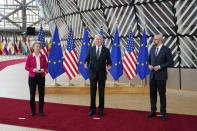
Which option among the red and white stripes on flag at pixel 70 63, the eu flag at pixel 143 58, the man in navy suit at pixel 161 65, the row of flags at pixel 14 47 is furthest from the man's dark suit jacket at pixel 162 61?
the row of flags at pixel 14 47

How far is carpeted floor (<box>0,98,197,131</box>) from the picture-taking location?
→ 454cm

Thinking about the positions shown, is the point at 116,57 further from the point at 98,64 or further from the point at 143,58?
the point at 98,64

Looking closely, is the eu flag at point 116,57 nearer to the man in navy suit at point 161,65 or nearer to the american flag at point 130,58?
the american flag at point 130,58

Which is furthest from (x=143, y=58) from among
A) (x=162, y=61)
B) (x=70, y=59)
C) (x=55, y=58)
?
(x=162, y=61)

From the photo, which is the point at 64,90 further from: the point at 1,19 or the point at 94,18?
the point at 1,19

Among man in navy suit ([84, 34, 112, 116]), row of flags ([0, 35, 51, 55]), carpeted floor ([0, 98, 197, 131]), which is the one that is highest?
row of flags ([0, 35, 51, 55])

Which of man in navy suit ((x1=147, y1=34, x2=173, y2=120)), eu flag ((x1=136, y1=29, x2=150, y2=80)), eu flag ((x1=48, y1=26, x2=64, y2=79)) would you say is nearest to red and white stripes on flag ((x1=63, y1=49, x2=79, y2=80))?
eu flag ((x1=48, y1=26, x2=64, y2=79))

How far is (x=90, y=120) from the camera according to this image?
504 cm

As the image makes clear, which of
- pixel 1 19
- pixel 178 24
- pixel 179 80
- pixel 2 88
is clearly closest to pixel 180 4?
pixel 178 24

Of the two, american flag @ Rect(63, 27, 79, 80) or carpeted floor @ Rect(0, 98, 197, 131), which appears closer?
carpeted floor @ Rect(0, 98, 197, 131)

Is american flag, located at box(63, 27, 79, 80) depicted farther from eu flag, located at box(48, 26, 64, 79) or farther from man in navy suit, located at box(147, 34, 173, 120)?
man in navy suit, located at box(147, 34, 173, 120)

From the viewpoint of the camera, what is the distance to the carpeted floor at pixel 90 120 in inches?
179

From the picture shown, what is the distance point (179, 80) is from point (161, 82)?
494cm

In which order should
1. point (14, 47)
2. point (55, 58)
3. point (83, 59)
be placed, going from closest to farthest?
point (55, 58) < point (83, 59) < point (14, 47)
